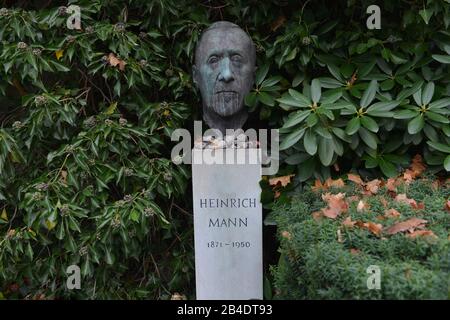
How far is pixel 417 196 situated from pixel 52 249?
2.03 m

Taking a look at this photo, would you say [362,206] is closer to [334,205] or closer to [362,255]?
[334,205]

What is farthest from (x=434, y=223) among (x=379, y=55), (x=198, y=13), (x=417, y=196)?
(x=198, y=13)

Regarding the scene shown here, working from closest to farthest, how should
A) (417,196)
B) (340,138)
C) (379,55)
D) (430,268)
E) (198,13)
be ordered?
1. (430,268)
2. (417,196)
3. (340,138)
4. (379,55)
5. (198,13)

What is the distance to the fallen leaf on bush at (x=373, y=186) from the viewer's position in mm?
2906

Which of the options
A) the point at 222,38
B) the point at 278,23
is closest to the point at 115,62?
the point at 222,38

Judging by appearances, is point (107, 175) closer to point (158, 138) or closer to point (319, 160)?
point (158, 138)

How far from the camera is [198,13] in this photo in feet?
12.0

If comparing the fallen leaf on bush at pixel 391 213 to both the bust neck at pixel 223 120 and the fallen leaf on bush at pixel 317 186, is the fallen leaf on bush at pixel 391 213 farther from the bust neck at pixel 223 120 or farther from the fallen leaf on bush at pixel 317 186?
the bust neck at pixel 223 120

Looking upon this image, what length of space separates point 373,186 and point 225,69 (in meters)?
1.00

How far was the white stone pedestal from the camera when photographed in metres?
3.17

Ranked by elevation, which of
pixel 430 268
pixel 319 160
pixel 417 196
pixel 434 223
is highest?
pixel 319 160

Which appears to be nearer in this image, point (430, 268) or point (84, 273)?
point (430, 268)

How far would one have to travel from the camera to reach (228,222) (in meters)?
3.18

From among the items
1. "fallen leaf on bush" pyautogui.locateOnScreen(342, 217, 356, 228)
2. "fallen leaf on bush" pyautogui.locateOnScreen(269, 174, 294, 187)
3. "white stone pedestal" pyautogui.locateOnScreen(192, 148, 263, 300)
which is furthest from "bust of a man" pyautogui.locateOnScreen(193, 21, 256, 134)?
"fallen leaf on bush" pyautogui.locateOnScreen(342, 217, 356, 228)
